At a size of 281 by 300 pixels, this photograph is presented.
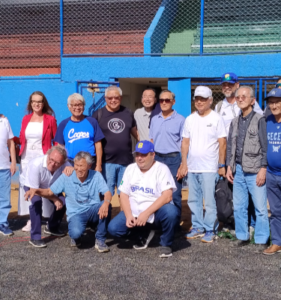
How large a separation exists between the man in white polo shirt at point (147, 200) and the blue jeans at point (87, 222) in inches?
3.8

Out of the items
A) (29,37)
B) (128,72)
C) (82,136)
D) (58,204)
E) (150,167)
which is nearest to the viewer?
(150,167)

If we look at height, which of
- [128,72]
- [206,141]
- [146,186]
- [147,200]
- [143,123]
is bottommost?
[147,200]

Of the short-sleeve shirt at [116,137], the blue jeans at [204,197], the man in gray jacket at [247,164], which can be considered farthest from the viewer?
the short-sleeve shirt at [116,137]

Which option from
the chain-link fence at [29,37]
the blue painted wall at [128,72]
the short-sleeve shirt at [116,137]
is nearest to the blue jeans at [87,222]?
the short-sleeve shirt at [116,137]

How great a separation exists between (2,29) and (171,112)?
9.60 metres

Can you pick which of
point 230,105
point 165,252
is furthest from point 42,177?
point 230,105

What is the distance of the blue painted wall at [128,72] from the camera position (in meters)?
8.44

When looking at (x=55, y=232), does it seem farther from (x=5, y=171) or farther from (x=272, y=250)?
(x=272, y=250)

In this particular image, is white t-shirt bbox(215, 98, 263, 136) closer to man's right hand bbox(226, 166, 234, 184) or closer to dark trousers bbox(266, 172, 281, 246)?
man's right hand bbox(226, 166, 234, 184)

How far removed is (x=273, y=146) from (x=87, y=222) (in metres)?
2.21

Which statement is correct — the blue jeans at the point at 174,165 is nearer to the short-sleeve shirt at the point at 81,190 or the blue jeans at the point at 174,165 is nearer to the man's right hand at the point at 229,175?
the man's right hand at the point at 229,175

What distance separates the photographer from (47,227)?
18.6 ft

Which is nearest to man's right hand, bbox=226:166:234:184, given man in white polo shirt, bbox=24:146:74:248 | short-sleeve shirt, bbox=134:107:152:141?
short-sleeve shirt, bbox=134:107:152:141

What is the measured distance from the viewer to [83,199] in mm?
5055
